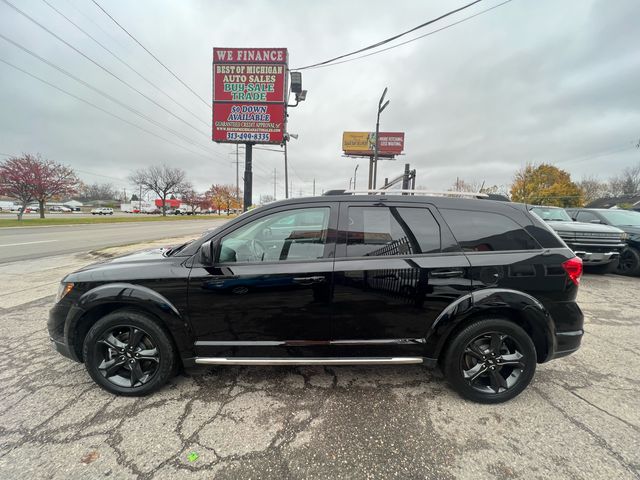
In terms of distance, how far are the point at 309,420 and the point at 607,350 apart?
370 cm

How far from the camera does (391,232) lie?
234cm

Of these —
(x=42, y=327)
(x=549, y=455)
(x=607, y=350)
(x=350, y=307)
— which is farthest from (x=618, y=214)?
(x=42, y=327)

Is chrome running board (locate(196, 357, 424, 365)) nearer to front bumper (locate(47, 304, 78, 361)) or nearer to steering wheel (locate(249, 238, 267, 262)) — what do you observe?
steering wheel (locate(249, 238, 267, 262))

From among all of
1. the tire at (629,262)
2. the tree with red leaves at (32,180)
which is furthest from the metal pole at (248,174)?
the tree with red leaves at (32,180)

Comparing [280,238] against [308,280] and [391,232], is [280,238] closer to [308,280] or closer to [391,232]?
[308,280]

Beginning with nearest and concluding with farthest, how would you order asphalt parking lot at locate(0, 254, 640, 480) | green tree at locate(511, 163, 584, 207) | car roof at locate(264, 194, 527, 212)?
1. asphalt parking lot at locate(0, 254, 640, 480)
2. car roof at locate(264, 194, 527, 212)
3. green tree at locate(511, 163, 584, 207)

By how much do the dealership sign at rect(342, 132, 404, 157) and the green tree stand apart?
70.8 feet

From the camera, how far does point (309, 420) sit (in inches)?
81.8

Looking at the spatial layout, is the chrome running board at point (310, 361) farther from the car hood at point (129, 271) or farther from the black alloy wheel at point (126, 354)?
the car hood at point (129, 271)

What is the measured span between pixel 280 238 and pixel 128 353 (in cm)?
167

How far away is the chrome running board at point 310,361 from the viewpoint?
2283mm

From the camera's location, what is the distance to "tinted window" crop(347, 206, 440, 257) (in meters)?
2.29

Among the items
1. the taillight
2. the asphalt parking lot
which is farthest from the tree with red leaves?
the taillight

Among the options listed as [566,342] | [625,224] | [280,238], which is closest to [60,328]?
[280,238]
